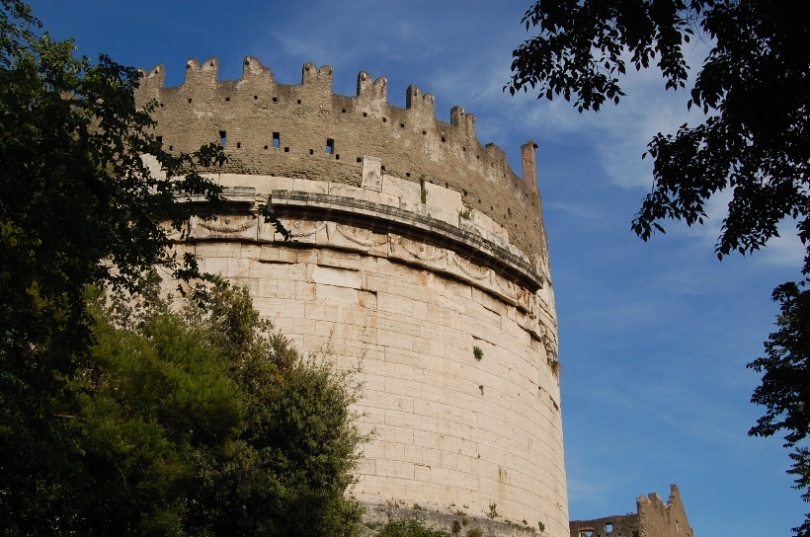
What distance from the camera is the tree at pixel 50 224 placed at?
793cm

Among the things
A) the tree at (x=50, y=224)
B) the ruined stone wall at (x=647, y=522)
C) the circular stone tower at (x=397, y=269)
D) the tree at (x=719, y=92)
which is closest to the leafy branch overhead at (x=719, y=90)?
the tree at (x=719, y=92)

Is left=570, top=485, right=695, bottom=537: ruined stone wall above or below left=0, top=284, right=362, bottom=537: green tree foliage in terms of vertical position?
above

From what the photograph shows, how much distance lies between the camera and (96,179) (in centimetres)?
857

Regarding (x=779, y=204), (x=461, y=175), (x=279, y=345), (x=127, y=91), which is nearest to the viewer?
(x=779, y=204)

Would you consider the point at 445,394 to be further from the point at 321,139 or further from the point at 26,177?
the point at 26,177

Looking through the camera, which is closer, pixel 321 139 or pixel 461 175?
pixel 321 139

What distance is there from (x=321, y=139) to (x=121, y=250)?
7770 millimetres

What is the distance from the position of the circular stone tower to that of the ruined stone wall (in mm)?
11603

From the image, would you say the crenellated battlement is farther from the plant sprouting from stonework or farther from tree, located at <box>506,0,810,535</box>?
tree, located at <box>506,0,810,535</box>

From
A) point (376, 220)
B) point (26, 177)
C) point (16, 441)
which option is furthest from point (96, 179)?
point (376, 220)

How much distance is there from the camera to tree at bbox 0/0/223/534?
26.0 ft

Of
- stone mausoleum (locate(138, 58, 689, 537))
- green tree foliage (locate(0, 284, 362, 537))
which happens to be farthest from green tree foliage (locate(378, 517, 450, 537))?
green tree foliage (locate(0, 284, 362, 537))

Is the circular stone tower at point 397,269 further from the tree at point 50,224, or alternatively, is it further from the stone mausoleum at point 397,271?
the tree at point 50,224

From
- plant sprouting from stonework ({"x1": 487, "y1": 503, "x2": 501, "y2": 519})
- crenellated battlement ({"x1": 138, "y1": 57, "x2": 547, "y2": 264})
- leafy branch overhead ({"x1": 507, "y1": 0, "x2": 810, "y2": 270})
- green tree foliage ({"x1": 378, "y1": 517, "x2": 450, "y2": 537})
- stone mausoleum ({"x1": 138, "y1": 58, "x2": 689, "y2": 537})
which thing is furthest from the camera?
crenellated battlement ({"x1": 138, "y1": 57, "x2": 547, "y2": 264})
